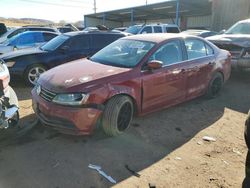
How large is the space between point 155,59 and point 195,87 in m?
1.46

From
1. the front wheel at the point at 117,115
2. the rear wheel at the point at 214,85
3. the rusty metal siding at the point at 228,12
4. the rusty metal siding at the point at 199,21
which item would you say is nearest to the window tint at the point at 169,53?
the front wheel at the point at 117,115

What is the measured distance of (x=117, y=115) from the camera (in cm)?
463

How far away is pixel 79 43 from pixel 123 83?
4526mm

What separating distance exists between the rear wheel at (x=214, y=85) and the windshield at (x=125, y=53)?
7.17 ft

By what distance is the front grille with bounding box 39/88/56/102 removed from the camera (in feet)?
14.7

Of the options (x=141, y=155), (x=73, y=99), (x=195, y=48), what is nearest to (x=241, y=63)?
(x=195, y=48)

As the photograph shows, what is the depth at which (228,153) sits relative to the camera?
4.42m

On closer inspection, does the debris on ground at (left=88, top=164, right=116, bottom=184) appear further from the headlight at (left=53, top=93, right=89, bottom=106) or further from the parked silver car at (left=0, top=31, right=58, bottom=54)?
the parked silver car at (left=0, top=31, right=58, bottom=54)

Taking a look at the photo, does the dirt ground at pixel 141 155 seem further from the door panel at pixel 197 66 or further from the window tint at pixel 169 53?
the window tint at pixel 169 53

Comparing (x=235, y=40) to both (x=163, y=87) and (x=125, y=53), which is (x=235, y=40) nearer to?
(x=163, y=87)

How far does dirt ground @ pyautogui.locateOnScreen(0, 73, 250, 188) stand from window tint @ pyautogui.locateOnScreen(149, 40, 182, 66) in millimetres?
1147

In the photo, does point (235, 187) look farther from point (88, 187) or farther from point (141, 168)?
point (88, 187)

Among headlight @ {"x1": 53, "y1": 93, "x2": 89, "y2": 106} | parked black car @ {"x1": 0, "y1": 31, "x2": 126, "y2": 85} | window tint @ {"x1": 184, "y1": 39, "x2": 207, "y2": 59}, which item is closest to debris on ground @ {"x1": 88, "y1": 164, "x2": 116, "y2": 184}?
headlight @ {"x1": 53, "y1": 93, "x2": 89, "y2": 106}

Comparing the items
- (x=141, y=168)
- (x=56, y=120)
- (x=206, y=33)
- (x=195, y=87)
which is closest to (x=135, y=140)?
(x=141, y=168)
